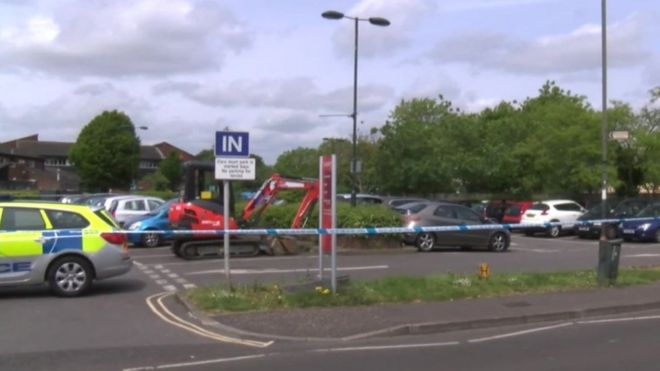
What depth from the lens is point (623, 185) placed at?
129ft

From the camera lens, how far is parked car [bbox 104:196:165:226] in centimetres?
2644

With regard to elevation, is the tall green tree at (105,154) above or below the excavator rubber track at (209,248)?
above

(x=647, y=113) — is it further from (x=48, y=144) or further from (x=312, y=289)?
(x=48, y=144)

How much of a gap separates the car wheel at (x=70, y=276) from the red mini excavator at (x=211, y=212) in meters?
6.48

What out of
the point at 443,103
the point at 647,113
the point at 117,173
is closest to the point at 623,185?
the point at 647,113

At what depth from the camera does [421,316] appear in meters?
10.7

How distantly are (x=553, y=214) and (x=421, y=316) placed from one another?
23821mm

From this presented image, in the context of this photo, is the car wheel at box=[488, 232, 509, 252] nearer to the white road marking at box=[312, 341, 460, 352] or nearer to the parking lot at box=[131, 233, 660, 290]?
the parking lot at box=[131, 233, 660, 290]

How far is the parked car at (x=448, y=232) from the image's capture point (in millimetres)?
22922

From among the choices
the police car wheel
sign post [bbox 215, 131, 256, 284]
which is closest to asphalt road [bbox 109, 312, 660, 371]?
sign post [bbox 215, 131, 256, 284]

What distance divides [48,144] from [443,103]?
3414 inches

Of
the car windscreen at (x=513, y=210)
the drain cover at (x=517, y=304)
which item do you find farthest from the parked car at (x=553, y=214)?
the drain cover at (x=517, y=304)

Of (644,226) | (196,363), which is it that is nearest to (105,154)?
(644,226)

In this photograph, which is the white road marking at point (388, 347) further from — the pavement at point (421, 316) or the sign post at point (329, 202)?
the sign post at point (329, 202)
